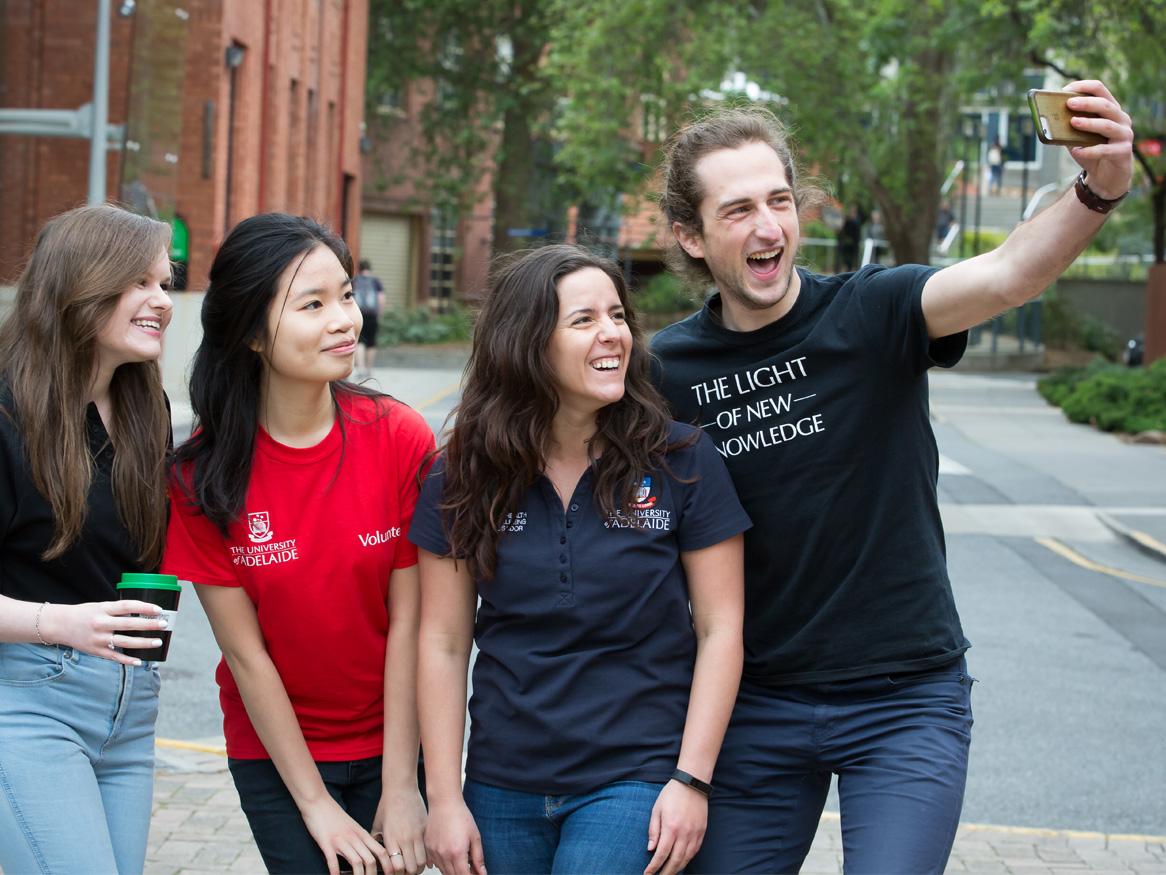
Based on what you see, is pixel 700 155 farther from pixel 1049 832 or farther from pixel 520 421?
pixel 1049 832

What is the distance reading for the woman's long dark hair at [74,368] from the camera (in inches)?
131

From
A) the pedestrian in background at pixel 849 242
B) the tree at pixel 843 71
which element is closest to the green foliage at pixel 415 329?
the tree at pixel 843 71

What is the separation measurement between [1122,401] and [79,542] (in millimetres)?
21489

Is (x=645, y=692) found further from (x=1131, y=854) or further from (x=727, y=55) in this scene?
(x=727, y=55)

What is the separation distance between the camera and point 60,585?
3.38 meters

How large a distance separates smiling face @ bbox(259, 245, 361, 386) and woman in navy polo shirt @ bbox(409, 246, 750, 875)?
283 millimetres

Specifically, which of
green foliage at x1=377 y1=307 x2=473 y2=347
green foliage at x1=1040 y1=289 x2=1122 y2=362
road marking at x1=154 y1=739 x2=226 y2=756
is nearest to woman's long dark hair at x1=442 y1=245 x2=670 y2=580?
road marking at x1=154 y1=739 x2=226 y2=756

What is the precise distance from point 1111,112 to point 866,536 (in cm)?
101

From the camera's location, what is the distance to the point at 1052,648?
30.9 ft

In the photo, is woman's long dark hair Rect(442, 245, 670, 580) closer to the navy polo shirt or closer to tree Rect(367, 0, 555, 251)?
the navy polo shirt

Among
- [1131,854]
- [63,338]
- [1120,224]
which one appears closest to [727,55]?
[1120,224]

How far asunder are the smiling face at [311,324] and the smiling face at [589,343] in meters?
0.45

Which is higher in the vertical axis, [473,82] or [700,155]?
[473,82]

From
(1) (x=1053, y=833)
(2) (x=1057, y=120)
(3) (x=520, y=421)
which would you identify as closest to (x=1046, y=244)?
(2) (x=1057, y=120)
